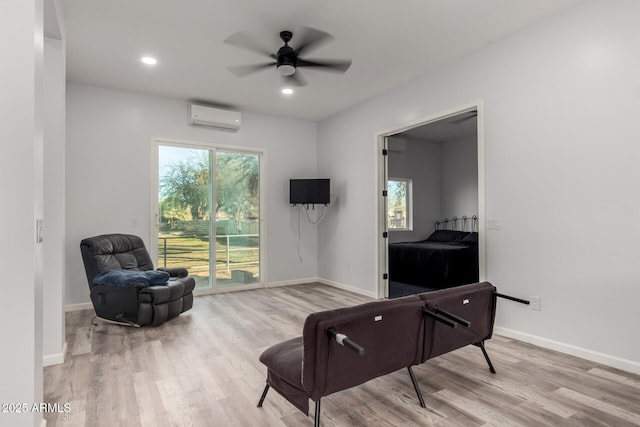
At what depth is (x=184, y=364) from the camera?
2.76 meters

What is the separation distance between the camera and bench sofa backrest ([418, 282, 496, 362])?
2.14 metres

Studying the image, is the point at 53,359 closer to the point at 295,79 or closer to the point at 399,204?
the point at 295,79

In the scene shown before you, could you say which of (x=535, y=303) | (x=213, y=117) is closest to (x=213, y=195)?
(x=213, y=117)

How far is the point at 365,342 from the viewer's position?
1818 millimetres

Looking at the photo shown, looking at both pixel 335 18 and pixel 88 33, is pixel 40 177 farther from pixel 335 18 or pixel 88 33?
pixel 335 18

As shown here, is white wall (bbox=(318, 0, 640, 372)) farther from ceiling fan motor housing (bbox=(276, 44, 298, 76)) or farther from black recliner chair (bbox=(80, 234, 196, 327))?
black recliner chair (bbox=(80, 234, 196, 327))

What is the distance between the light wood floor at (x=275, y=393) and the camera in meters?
1.99

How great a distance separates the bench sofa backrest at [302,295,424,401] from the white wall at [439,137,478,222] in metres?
5.92

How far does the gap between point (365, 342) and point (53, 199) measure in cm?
260

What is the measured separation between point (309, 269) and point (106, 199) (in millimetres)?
3316

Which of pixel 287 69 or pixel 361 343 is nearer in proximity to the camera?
pixel 361 343

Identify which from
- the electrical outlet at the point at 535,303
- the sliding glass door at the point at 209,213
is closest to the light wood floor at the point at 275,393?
the electrical outlet at the point at 535,303

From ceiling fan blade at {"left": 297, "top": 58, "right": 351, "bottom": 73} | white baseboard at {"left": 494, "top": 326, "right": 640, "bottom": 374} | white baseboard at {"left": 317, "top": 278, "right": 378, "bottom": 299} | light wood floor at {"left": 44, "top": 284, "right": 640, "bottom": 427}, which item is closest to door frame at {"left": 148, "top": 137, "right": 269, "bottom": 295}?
white baseboard at {"left": 317, "top": 278, "right": 378, "bottom": 299}

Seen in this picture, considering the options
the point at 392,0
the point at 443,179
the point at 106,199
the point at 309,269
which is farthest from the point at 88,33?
the point at 443,179
